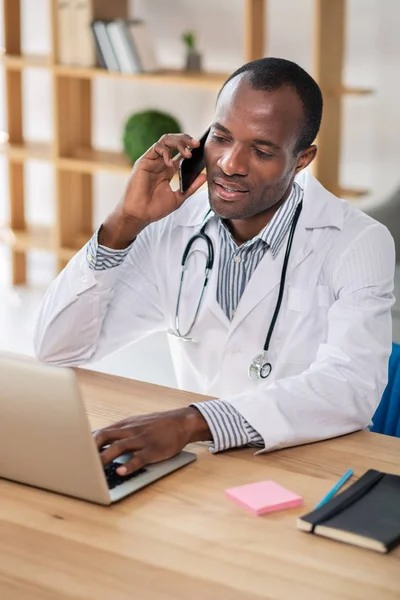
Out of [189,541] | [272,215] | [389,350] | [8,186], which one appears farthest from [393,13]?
[189,541]

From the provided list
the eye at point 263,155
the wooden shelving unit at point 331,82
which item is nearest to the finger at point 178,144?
the eye at point 263,155

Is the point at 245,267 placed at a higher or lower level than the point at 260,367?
higher

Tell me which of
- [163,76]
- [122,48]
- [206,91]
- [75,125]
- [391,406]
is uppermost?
[122,48]

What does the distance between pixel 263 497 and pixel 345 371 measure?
15.4 inches

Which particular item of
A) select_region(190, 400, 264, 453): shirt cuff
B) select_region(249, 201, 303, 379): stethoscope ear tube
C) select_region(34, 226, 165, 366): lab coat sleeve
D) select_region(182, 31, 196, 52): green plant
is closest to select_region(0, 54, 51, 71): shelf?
select_region(182, 31, 196, 52): green plant

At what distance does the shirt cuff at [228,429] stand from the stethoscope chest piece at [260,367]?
36cm

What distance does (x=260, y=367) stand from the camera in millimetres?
1986

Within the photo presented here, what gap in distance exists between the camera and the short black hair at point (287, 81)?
1945 mm

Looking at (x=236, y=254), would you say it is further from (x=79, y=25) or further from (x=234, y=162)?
(x=79, y=25)

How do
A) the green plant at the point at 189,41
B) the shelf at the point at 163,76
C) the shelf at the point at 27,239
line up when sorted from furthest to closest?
the shelf at the point at 27,239, the green plant at the point at 189,41, the shelf at the point at 163,76

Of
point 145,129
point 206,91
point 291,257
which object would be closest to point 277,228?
point 291,257

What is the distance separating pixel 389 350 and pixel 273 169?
0.42 meters

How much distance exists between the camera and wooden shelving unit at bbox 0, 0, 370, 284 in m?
4.25

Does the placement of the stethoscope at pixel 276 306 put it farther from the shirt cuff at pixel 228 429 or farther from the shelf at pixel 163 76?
the shelf at pixel 163 76
